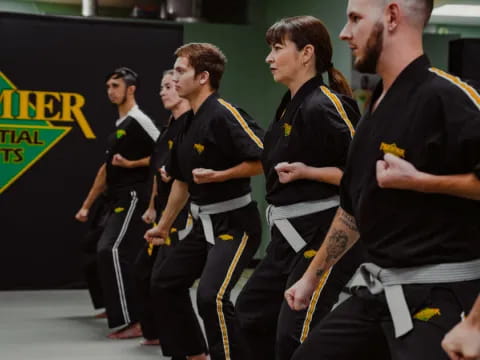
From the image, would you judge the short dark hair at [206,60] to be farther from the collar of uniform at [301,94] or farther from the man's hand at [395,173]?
the man's hand at [395,173]

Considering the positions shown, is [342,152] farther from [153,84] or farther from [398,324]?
[153,84]

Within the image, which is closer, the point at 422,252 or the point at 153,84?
the point at 422,252

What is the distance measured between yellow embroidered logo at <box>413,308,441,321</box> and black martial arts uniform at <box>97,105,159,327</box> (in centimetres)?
354

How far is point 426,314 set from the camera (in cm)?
205

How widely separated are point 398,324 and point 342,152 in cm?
109

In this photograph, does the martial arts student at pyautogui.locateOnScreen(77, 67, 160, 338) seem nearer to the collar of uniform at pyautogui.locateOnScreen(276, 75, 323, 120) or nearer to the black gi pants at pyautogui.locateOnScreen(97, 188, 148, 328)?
the black gi pants at pyautogui.locateOnScreen(97, 188, 148, 328)

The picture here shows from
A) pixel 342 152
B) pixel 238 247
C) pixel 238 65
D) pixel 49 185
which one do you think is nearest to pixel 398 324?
pixel 342 152

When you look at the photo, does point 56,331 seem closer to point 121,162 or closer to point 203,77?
point 121,162

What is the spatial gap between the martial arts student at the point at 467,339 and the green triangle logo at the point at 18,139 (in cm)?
597

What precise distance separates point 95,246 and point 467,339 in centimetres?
476

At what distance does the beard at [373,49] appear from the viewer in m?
2.17

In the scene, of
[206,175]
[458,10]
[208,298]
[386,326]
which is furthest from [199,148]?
[458,10]

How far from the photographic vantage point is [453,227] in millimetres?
2027

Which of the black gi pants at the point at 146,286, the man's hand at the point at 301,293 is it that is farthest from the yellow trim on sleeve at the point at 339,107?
the black gi pants at the point at 146,286
